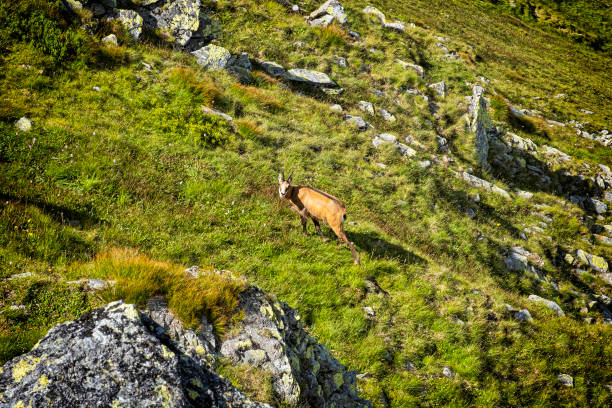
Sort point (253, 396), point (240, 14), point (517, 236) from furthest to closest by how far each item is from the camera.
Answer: point (240, 14), point (517, 236), point (253, 396)

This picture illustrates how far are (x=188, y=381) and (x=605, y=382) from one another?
1192 cm

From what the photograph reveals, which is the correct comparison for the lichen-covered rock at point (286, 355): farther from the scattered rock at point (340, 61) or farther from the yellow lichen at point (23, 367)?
the scattered rock at point (340, 61)

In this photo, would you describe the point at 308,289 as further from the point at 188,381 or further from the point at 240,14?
the point at 240,14

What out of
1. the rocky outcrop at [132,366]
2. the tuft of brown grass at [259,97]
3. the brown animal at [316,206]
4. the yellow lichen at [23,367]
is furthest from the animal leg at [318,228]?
the yellow lichen at [23,367]

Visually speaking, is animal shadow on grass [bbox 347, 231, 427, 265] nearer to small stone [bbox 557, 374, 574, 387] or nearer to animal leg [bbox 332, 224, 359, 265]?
animal leg [bbox 332, 224, 359, 265]

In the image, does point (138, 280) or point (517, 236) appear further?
point (517, 236)

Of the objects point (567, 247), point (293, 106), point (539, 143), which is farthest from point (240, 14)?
point (539, 143)

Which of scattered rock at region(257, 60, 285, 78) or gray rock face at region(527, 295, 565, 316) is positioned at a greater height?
scattered rock at region(257, 60, 285, 78)

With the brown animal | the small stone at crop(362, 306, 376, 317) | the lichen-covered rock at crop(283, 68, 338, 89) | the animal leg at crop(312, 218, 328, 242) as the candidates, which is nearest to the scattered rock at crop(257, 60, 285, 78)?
the lichen-covered rock at crop(283, 68, 338, 89)

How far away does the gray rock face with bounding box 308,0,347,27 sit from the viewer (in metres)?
22.9

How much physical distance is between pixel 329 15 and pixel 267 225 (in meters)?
20.2

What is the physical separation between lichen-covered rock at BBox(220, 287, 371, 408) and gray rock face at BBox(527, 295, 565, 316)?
10273 millimetres

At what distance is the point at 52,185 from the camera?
7125mm

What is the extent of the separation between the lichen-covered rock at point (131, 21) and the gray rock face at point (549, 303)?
753 inches
